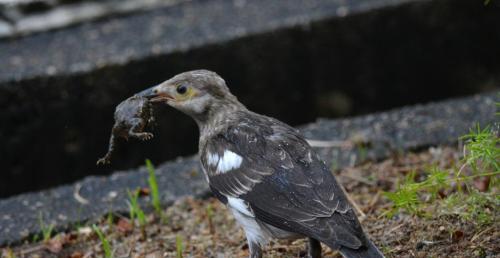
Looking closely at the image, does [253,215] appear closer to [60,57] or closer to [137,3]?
[60,57]

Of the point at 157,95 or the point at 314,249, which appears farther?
the point at 157,95

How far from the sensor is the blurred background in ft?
25.0

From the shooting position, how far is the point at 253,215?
468 cm

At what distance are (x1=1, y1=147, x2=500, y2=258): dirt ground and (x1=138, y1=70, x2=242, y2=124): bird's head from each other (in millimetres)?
684

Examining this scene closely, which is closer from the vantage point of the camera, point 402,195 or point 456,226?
point 402,195

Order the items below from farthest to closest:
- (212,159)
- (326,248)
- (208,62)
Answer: (208,62)
(326,248)
(212,159)

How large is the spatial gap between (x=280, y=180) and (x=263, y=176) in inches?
4.3

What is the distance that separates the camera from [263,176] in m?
4.73

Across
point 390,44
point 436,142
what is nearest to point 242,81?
point 390,44

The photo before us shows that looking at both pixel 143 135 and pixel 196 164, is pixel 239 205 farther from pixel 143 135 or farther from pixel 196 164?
pixel 196 164

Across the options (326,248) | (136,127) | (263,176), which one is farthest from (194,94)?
(326,248)

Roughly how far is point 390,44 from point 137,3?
241 cm

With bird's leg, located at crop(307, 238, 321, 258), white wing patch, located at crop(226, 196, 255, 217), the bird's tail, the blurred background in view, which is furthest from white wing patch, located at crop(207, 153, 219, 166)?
the blurred background

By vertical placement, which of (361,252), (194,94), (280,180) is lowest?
(361,252)
